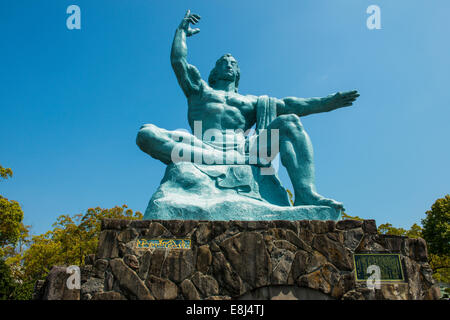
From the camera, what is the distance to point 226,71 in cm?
575

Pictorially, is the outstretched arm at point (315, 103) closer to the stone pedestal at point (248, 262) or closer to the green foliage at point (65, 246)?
the stone pedestal at point (248, 262)

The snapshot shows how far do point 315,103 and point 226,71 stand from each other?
5.35 ft

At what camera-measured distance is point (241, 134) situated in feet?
17.7

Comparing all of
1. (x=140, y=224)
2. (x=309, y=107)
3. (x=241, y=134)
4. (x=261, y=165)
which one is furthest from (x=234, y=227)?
(x=309, y=107)

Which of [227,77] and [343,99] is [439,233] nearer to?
[343,99]

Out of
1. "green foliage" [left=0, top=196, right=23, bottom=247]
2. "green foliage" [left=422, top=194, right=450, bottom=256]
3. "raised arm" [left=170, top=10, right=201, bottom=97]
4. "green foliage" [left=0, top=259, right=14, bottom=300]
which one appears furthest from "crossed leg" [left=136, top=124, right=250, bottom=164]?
"green foliage" [left=422, top=194, right=450, bottom=256]

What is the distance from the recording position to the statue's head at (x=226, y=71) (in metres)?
5.76

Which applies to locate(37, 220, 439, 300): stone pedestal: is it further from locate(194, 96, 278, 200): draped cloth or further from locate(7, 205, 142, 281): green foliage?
locate(7, 205, 142, 281): green foliage

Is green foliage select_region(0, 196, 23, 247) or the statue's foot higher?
green foliage select_region(0, 196, 23, 247)

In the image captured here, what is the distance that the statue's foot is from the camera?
3766 mm

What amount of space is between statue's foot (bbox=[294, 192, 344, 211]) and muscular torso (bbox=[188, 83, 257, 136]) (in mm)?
1778

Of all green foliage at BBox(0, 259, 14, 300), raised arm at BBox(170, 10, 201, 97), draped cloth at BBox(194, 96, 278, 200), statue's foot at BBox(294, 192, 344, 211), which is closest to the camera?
statue's foot at BBox(294, 192, 344, 211)
